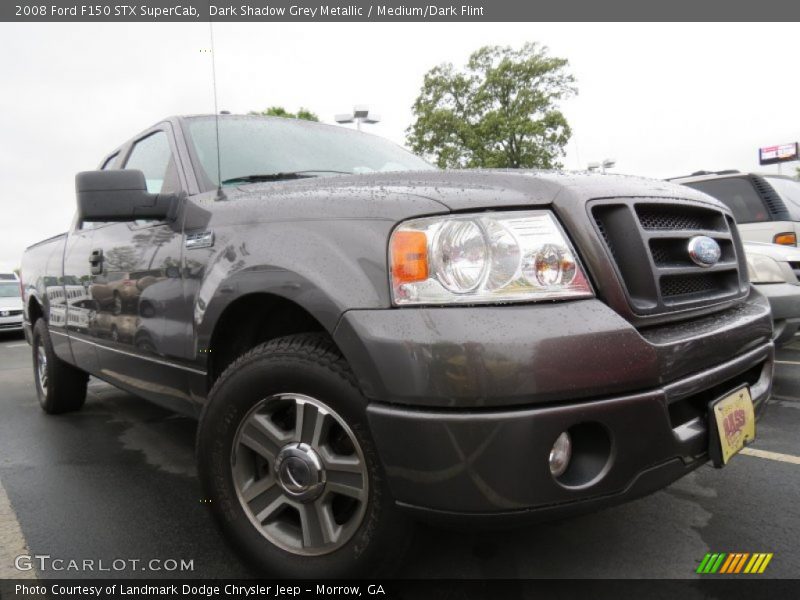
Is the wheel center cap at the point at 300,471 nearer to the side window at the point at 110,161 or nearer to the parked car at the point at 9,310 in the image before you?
the side window at the point at 110,161

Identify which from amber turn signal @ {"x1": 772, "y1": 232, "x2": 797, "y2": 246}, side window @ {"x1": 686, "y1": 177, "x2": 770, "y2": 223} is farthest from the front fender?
amber turn signal @ {"x1": 772, "y1": 232, "x2": 797, "y2": 246}

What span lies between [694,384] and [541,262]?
544mm

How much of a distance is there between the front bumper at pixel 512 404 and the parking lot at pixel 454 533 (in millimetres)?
389

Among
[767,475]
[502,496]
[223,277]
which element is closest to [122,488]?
[223,277]

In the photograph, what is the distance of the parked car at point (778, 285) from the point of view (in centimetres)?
371

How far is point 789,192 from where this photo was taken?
675 cm

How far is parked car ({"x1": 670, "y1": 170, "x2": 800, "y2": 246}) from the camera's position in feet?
20.6

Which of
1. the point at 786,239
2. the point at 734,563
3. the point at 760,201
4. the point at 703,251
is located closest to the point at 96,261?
the point at 703,251

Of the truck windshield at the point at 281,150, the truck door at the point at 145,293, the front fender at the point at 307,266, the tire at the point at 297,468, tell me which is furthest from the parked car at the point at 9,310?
the tire at the point at 297,468

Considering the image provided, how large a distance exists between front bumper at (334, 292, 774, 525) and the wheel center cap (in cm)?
30

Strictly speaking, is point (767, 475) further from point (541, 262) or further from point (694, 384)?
point (541, 262)

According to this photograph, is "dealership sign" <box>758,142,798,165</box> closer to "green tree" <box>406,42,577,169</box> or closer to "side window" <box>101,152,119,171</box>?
"green tree" <box>406,42,577,169</box>

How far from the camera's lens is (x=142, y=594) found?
1.89 metres

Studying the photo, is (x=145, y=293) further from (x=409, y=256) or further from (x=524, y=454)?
(x=524, y=454)
